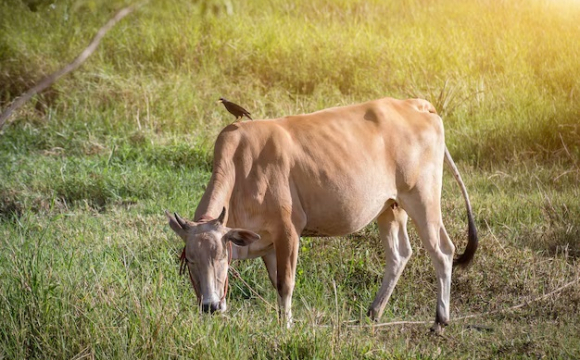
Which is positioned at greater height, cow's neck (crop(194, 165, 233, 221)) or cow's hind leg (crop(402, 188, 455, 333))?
cow's neck (crop(194, 165, 233, 221))

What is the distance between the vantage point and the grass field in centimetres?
422

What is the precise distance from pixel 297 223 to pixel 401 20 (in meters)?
7.53

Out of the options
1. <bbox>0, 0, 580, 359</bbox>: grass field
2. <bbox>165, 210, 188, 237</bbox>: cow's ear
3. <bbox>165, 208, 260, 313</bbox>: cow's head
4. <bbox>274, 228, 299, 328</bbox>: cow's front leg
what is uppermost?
<bbox>165, 210, 188, 237</bbox>: cow's ear

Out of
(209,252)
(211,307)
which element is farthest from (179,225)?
(211,307)

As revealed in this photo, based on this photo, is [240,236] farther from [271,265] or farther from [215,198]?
[271,265]

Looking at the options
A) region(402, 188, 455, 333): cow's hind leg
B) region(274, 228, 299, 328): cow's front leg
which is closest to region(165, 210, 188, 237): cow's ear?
region(274, 228, 299, 328): cow's front leg

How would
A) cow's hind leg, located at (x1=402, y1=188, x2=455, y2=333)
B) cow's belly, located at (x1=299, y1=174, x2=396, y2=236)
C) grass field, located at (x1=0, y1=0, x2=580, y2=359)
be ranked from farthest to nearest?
cow's hind leg, located at (x1=402, y1=188, x2=455, y2=333)
cow's belly, located at (x1=299, y1=174, x2=396, y2=236)
grass field, located at (x1=0, y1=0, x2=580, y2=359)

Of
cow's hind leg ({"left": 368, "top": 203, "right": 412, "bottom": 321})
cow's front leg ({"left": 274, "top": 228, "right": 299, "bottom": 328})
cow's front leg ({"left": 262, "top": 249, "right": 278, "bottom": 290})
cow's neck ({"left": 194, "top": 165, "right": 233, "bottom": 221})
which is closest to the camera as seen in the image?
cow's neck ({"left": 194, "top": 165, "right": 233, "bottom": 221})

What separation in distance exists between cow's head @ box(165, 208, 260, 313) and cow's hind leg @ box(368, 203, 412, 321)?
1.42m

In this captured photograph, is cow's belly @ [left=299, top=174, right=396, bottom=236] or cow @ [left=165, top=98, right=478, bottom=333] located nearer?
cow @ [left=165, top=98, right=478, bottom=333]

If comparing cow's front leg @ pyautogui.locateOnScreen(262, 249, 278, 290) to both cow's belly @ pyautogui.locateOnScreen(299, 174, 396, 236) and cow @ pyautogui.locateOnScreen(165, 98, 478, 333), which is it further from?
cow's belly @ pyautogui.locateOnScreen(299, 174, 396, 236)

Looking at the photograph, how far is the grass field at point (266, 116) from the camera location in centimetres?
422

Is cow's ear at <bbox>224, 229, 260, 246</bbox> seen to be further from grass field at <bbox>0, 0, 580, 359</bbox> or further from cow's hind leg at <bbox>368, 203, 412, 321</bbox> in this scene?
cow's hind leg at <bbox>368, 203, 412, 321</bbox>

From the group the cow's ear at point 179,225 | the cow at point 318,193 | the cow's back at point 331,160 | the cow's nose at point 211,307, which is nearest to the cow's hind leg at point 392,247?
the cow at point 318,193
